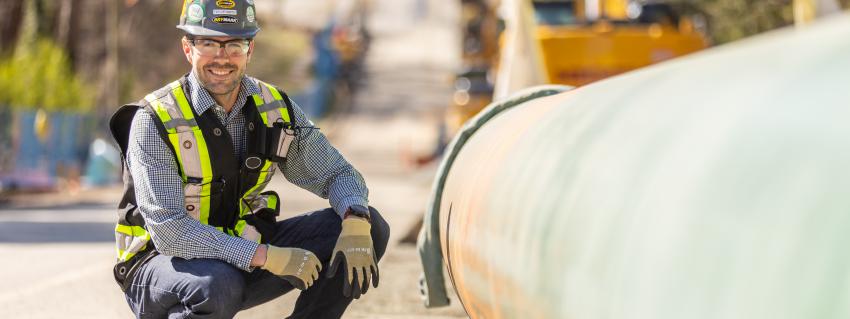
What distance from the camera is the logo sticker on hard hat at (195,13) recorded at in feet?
16.6

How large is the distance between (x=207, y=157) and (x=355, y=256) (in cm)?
59

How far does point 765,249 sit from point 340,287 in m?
2.83

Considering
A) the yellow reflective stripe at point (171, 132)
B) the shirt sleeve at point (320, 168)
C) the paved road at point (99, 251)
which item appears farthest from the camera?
the paved road at point (99, 251)

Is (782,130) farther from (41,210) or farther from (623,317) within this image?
(41,210)

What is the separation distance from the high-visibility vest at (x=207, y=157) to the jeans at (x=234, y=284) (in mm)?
163

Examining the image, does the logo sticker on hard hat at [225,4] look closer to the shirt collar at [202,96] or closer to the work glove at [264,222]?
the shirt collar at [202,96]

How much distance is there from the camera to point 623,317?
10.5 feet

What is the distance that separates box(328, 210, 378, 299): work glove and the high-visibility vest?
0.38 metres

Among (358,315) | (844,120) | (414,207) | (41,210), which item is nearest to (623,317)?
(844,120)

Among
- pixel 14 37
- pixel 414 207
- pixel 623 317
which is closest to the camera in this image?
pixel 623 317

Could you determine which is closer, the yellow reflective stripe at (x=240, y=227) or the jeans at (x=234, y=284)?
the jeans at (x=234, y=284)

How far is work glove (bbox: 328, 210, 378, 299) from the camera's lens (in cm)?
512

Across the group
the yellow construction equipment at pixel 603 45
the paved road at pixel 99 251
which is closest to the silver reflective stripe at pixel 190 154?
the paved road at pixel 99 251

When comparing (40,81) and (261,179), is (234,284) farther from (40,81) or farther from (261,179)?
(40,81)
